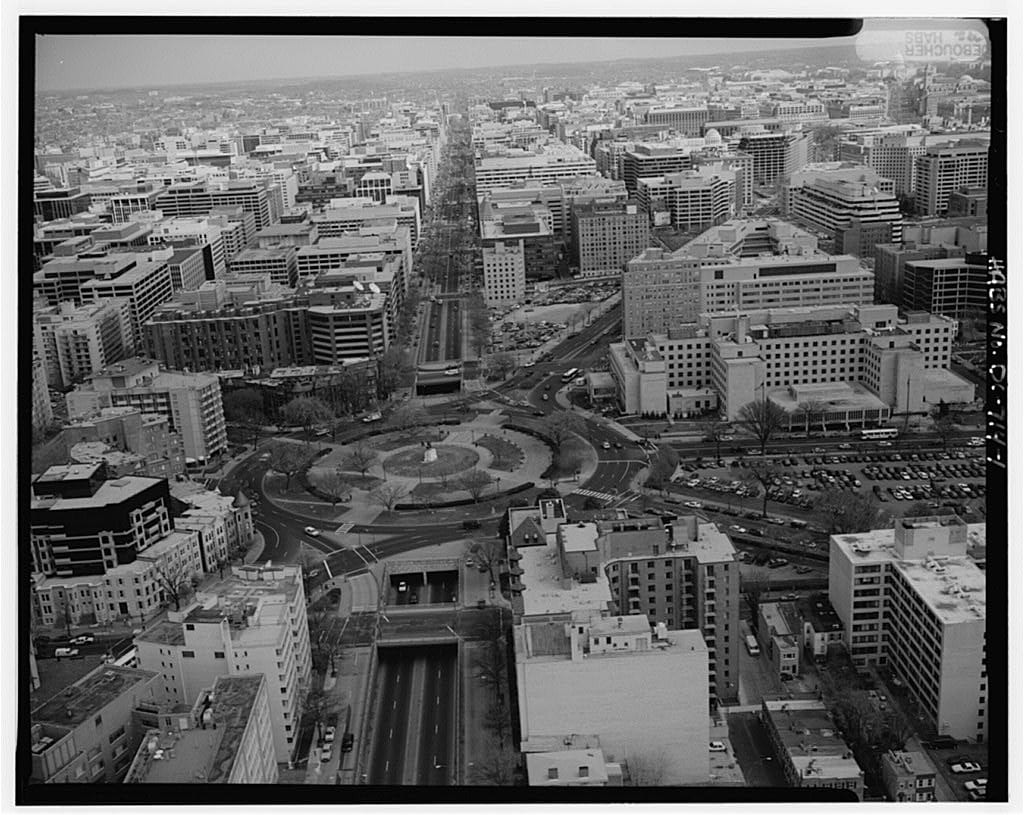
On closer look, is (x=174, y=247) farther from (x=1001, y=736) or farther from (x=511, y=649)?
(x=1001, y=736)

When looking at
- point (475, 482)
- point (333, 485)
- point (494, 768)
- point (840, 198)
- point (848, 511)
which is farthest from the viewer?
point (840, 198)

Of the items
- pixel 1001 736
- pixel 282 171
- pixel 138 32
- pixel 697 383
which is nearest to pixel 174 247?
pixel 282 171

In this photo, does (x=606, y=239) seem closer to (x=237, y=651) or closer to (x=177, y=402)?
(x=177, y=402)

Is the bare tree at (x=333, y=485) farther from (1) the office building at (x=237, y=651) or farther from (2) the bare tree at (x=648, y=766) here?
(2) the bare tree at (x=648, y=766)

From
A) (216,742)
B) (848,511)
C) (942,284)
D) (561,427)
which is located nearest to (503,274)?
(561,427)

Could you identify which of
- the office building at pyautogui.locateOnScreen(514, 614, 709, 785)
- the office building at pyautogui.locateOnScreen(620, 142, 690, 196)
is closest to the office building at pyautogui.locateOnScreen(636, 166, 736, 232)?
the office building at pyautogui.locateOnScreen(620, 142, 690, 196)

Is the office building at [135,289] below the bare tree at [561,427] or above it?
above

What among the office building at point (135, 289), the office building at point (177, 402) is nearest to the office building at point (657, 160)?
the office building at point (135, 289)
